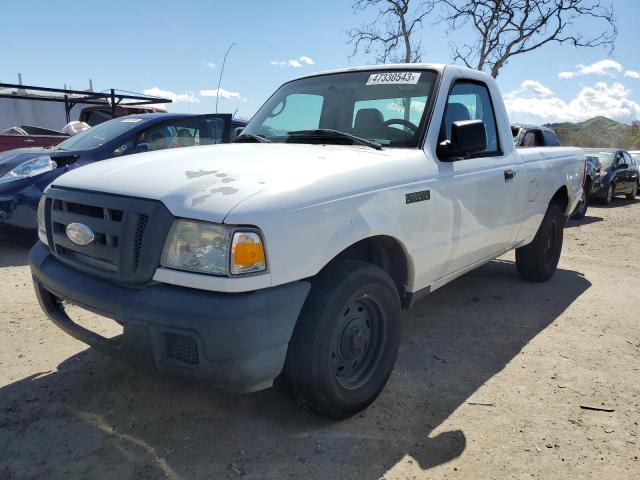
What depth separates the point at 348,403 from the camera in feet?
8.42

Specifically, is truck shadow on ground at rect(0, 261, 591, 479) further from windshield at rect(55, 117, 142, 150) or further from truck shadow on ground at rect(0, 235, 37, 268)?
windshield at rect(55, 117, 142, 150)

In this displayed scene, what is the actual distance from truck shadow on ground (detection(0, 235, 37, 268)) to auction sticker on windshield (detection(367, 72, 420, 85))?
14.0 ft

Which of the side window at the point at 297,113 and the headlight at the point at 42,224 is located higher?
the side window at the point at 297,113

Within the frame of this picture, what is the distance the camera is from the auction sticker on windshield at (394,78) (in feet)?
11.0

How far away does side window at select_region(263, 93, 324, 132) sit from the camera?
3488mm

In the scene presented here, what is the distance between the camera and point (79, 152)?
5.96 m

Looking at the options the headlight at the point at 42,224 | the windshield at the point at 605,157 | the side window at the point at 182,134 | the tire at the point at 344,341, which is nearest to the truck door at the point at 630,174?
the windshield at the point at 605,157

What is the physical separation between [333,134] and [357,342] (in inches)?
50.5

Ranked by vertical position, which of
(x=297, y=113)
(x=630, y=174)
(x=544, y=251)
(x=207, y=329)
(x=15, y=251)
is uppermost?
(x=297, y=113)

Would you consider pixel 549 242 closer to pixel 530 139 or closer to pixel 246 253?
pixel 530 139

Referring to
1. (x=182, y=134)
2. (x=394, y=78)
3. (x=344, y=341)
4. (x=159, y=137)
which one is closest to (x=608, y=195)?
(x=182, y=134)

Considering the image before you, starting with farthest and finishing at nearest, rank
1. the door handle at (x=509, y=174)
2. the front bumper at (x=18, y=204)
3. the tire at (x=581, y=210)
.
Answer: the tire at (x=581, y=210)
the front bumper at (x=18, y=204)
the door handle at (x=509, y=174)

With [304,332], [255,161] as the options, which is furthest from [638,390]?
[255,161]

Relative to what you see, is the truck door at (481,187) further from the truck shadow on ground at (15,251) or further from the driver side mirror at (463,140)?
the truck shadow on ground at (15,251)
